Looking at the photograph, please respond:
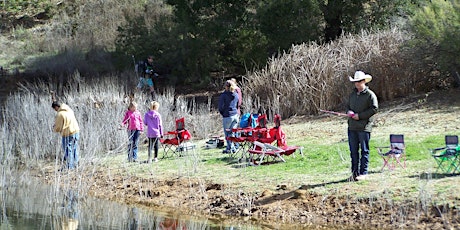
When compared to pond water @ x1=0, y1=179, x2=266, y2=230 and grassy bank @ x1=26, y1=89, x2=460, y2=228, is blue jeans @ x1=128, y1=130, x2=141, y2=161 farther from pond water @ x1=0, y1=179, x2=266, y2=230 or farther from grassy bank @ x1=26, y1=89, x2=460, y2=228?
pond water @ x1=0, y1=179, x2=266, y2=230

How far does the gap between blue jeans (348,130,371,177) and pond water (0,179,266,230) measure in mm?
2087

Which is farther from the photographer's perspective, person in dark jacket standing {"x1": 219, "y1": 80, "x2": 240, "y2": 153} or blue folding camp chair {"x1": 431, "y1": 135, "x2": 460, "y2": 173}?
person in dark jacket standing {"x1": 219, "y1": 80, "x2": 240, "y2": 153}

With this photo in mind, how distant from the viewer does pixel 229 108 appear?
17.8m

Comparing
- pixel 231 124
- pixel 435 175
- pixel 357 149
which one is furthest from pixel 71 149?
pixel 435 175

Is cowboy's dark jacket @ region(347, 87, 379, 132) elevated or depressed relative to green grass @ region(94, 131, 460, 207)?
elevated

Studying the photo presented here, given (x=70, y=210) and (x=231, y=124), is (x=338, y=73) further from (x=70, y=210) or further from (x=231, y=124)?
(x=70, y=210)

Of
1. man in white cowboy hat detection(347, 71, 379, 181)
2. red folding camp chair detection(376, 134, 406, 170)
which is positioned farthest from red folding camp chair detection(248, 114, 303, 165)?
man in white cowboy hat detection(347, 71, 379, 181)

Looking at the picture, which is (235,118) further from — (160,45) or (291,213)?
(160,45)

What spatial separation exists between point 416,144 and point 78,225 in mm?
6902

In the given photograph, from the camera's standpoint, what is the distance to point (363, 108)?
500 inches

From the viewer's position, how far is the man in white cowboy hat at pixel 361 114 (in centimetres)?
Answer: 1266

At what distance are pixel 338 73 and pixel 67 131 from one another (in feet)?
29.2

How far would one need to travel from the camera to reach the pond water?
13203mm

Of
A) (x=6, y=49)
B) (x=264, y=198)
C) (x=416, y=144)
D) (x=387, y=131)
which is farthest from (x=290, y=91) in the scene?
(x=6, y=49)
